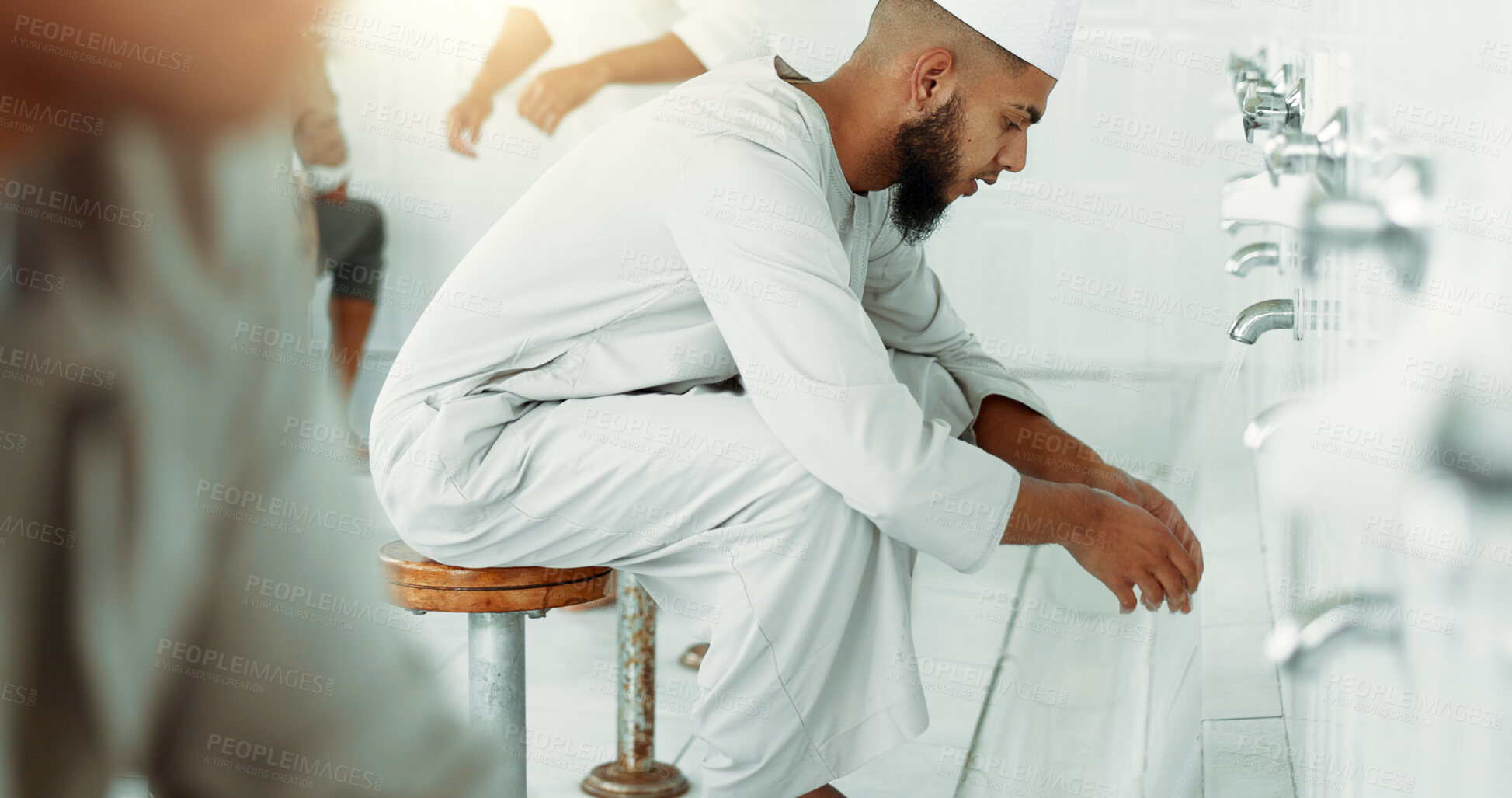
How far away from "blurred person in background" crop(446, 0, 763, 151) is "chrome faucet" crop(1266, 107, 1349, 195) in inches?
39.1

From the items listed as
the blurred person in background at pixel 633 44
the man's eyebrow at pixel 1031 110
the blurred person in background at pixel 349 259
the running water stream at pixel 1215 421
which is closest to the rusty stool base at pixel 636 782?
the man's eyebrow at pixel 1031 110

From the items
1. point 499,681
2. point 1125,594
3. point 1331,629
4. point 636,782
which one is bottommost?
point 636,782

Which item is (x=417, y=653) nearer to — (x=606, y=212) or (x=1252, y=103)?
(x=606, y=212)

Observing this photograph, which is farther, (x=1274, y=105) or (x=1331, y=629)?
(x=1274, y=105)

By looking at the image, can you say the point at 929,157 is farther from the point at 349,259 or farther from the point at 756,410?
the point at 349,259

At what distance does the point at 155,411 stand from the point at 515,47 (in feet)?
9.23

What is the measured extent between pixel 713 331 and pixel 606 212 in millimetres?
142

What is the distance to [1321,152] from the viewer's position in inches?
38.5

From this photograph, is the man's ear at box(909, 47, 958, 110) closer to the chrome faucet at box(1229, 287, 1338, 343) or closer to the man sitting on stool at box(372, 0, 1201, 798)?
the man sitting on stool at box(372, 0, 1201, 798)

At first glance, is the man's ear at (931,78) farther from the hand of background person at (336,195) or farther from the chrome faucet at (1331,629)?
the hand of background person at (336,195)

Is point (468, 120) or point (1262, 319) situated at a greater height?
point (468, 120)

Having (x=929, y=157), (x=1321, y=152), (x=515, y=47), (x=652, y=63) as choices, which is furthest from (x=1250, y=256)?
(x=515, y=47)

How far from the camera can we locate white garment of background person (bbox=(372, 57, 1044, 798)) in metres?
0.94

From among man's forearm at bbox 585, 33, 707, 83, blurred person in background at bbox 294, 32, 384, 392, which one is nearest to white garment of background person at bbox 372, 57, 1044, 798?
man's forearm at bbox 585, 33, 707, 83
